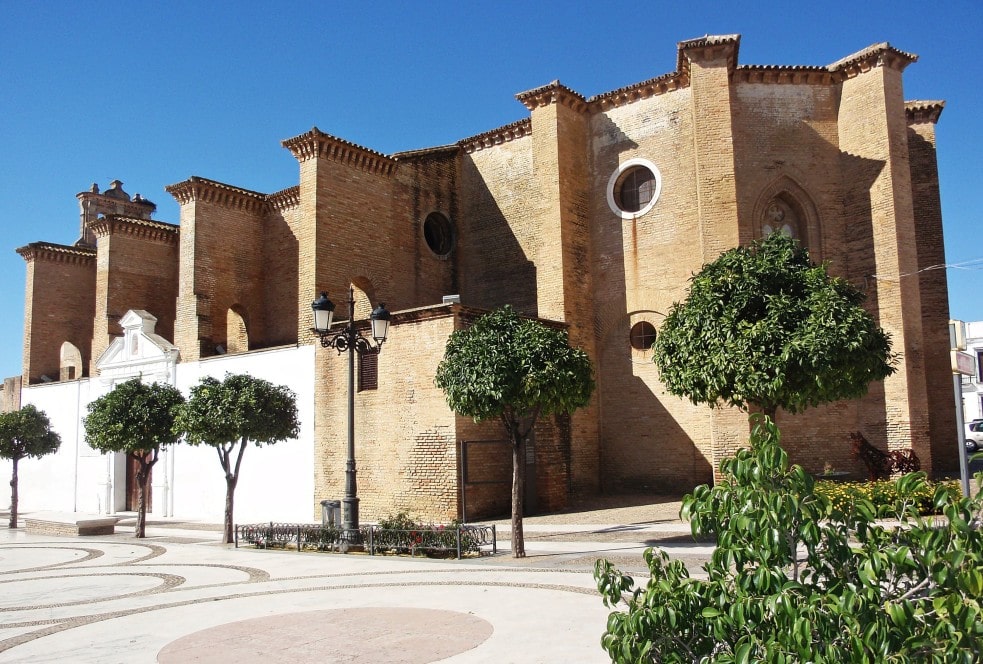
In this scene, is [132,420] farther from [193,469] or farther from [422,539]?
[422,539]

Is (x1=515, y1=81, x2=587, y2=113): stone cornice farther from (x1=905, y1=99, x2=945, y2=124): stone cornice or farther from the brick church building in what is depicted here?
(x1=905, y1=99, x2=945, y2=124): stone cornice

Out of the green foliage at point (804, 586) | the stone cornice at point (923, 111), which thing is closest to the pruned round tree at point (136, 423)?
the green foliage at point (804, 586)

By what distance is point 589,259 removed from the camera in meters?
20.2

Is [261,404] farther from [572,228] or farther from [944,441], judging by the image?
[944,441]

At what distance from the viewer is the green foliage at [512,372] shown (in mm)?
10930

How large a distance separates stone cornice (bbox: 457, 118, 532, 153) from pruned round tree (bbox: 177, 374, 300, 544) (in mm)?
10322

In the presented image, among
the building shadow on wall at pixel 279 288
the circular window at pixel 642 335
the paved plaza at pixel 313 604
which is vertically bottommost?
the paved plaza at pixel 313 604

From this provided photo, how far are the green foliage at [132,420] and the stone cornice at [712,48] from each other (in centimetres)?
1382

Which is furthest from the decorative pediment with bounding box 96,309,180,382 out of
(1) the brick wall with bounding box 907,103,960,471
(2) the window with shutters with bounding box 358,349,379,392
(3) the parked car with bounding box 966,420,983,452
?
(3) the parked car with bounding box 966,420,983,452

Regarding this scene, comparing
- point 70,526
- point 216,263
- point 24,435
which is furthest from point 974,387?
point 24,435

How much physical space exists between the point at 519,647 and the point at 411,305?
53.3 feet

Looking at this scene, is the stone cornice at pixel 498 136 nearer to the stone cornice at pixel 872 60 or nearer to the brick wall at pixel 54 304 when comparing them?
the stone cornice at pixel 872 60

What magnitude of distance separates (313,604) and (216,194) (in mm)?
17870

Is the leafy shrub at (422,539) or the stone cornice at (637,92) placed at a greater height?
the stone cornice at (637,92)
